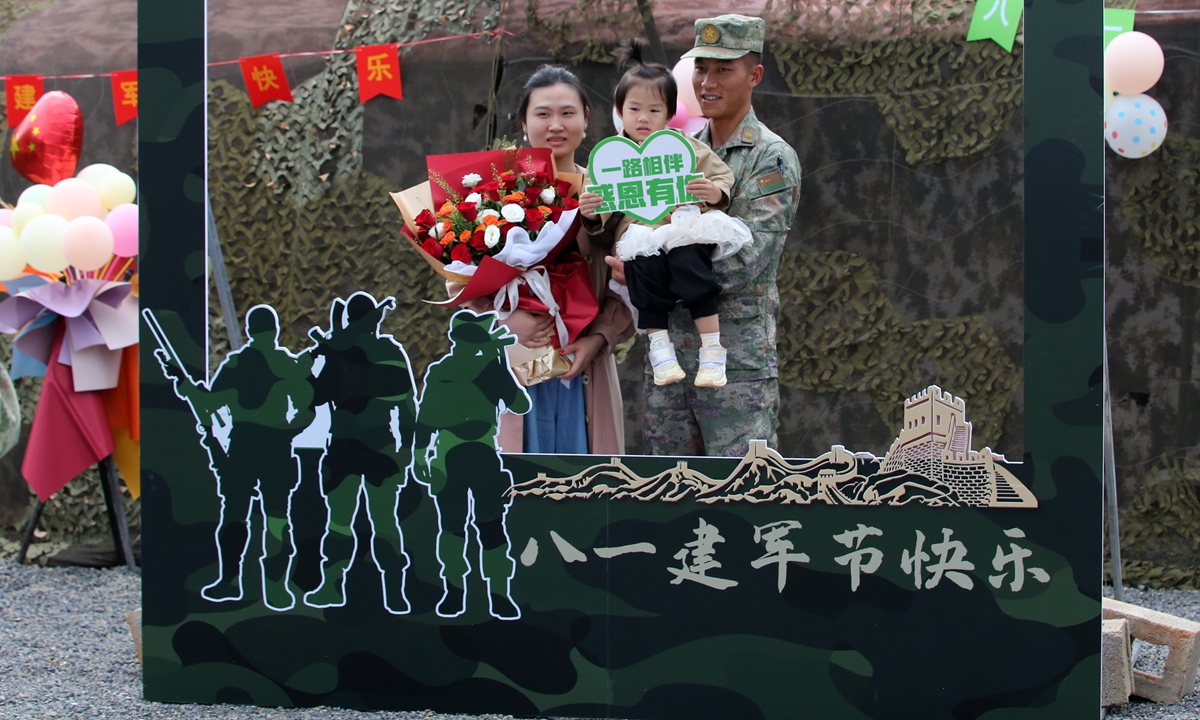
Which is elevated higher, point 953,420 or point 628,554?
point 953,420

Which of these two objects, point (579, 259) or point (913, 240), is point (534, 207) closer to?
point (579, 259)

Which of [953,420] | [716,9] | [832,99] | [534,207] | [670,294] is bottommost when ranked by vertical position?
[953,420]

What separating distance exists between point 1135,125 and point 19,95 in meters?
4.80

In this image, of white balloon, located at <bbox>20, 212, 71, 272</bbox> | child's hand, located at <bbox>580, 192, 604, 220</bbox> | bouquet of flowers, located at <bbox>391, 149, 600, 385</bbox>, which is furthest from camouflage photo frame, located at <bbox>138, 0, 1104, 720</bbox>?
white balloon, located at <bbox>20, 212, 71, 272</bbox>

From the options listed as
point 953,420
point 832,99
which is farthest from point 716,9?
point 953,420

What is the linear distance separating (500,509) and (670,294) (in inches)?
29.8

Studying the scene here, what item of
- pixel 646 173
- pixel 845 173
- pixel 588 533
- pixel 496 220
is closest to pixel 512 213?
pixel 496 220

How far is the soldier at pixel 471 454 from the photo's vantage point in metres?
2.88

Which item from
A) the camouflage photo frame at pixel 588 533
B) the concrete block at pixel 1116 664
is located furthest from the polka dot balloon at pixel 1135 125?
the concrete block at pixel 1116 664

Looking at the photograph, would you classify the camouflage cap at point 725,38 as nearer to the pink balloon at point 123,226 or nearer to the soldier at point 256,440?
the soldier at point 256,440

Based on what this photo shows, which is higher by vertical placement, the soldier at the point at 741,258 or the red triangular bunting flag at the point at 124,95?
the red triangular bunting flag at the point at 124,95

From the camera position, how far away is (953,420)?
8.74 ft

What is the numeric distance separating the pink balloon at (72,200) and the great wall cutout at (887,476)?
2.74 meters

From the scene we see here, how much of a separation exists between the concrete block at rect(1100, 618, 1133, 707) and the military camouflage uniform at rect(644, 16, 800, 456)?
3.88ft
